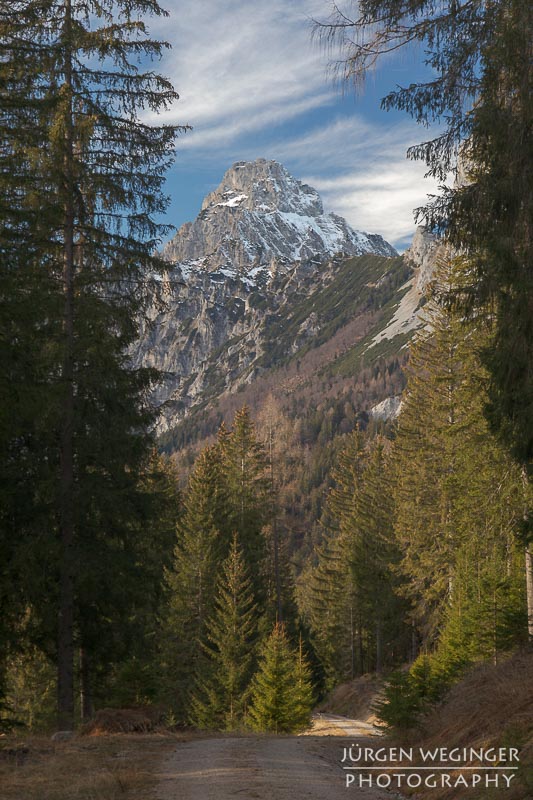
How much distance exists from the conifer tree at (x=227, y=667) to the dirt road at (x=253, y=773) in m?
18.8

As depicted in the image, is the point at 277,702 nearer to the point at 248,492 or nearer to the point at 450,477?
the point at 450,477

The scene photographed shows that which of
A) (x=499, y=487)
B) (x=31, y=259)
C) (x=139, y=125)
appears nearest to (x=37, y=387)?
(x=31, y=259)

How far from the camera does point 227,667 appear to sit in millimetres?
30672

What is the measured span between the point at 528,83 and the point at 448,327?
17117mm

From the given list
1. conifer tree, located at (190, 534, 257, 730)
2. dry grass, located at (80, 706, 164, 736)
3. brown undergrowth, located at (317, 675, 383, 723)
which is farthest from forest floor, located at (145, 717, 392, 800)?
brown undergrowth, located at (317, 675, 383, 723)

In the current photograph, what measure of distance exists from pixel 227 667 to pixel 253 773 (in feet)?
76.1

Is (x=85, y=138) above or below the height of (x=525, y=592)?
above

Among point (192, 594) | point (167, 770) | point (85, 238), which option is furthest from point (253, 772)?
point (192, 594)

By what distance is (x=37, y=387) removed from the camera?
36.4ft

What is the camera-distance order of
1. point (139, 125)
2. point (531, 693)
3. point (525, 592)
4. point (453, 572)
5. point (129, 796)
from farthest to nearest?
point (453, 572)
point (525, 592)
point (139, 125)
point (531, 693)
point (129, 796)

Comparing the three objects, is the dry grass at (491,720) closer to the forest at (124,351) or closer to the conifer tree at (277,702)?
the forest at (124,351)

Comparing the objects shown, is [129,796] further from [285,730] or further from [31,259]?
[285,730]

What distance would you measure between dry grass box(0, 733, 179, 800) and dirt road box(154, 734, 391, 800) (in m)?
0.32

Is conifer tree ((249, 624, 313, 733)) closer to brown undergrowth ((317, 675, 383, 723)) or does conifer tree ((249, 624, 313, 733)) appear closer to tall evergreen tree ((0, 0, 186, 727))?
tall evergreen tree ((0, 0, 186, 727))
